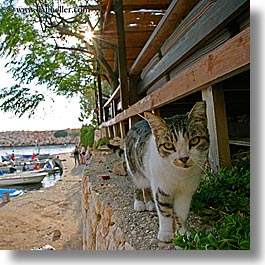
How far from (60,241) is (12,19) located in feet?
2.29

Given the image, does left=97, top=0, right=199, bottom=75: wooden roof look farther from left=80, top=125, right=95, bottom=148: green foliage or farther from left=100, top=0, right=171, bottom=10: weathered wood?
left=80, top=125, right=95, bottom=148: green foliage

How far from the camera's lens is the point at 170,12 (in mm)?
1089

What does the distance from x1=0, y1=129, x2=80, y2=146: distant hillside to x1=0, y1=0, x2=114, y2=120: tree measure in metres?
0.08

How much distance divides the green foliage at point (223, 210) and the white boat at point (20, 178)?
660mm

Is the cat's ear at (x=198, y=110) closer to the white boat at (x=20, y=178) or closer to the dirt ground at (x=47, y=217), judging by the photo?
the dirt ground at (x=47, y=217)

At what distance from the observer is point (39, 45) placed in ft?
3.82

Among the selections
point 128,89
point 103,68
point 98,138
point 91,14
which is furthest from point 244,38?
point 98,138

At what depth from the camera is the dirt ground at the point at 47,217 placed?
89cm

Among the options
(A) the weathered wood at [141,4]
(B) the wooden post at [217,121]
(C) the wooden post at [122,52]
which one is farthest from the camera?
(C) the wooden post at [122,52]

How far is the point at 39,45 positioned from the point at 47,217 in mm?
711

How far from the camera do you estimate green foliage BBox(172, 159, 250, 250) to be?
48cm

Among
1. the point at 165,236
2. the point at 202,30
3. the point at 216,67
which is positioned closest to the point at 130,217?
the point at 165,236

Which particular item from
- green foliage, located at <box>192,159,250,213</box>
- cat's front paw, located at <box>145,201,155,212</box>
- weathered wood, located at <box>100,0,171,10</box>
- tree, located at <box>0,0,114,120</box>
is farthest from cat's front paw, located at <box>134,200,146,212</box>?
weathered wood, located at <box>100,0,171,10</box>

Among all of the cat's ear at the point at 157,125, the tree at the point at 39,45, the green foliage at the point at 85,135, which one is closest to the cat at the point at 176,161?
the cat's ear at the point at 157,125
